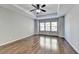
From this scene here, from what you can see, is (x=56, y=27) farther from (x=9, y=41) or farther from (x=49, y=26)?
(x=9, y=41)

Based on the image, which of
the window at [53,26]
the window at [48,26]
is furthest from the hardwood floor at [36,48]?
the window at [48,26]

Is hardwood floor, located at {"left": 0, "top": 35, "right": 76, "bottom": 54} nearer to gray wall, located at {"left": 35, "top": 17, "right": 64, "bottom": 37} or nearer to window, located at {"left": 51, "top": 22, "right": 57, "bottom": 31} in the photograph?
gray wall, located at {"left": 35, "top": 17, "right": 64, "bottom": 37}

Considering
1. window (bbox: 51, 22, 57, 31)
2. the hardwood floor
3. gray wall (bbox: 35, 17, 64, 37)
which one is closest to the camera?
the hardwood floor

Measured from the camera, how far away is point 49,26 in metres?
11.5

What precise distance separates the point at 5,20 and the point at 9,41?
57.6 inches

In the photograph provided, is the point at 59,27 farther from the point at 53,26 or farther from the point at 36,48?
the point at 36,48

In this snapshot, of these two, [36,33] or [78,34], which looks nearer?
[78,34]

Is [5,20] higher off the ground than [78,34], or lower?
higher

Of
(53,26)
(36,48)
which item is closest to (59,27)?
(53,26)

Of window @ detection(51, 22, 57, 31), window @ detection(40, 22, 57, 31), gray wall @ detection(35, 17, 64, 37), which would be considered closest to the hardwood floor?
gray wall @ detection(35, 17, 64, 37)

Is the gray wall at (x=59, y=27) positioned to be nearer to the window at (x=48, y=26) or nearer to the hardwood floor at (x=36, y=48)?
the window at (x=48, y=26)
